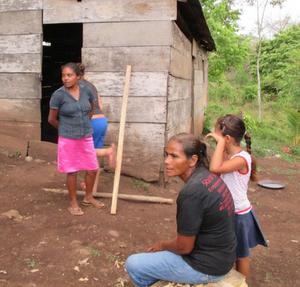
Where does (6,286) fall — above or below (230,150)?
below

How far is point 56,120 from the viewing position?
14.6ft

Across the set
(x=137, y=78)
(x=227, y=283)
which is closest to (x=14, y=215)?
(x=137, y=78)

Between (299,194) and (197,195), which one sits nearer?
(197,195)

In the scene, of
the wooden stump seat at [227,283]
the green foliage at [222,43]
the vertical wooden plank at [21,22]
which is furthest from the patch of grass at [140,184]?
the green foliage at [222,43]

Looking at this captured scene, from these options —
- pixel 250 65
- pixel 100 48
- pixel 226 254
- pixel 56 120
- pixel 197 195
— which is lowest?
pixel 226 254

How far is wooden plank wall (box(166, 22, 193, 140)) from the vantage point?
5.93 metres

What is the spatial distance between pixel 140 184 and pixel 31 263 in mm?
2493

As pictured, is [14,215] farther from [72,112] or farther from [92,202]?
[72,112]

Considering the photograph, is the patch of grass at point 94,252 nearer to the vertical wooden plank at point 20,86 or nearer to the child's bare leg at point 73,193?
the child's bare leg at point 73,193

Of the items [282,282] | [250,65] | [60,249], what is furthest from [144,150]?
[250,65]

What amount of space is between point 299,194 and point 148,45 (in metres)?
3.81

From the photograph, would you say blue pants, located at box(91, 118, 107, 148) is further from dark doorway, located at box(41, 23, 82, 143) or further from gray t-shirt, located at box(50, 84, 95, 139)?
dark doorway, located at box(41, 23, 82, 143)

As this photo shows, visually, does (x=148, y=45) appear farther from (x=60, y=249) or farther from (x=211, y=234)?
(x=211, y=234)

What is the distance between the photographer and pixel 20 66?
630 centimetres
